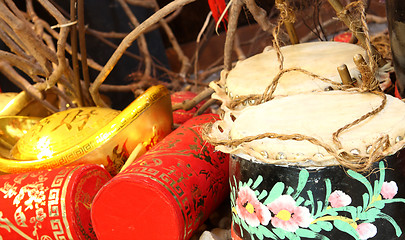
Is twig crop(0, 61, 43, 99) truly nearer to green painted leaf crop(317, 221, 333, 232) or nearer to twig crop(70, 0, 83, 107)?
twig crop(70, 0, 83, 107)

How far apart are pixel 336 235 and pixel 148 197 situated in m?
0.49

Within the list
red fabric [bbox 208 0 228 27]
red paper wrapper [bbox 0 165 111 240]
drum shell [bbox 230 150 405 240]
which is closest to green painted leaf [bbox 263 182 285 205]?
drum shell [bbox 230 150 405 240]

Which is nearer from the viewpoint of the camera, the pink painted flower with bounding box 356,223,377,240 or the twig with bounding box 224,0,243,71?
the pink painted flower with bounding box 356,223,377,240

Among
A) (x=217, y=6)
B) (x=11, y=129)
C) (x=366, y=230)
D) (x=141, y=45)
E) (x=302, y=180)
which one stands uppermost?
(x=217, y=6)

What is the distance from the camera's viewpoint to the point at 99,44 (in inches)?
121

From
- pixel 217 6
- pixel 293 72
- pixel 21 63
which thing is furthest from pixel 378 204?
pixel 21 63

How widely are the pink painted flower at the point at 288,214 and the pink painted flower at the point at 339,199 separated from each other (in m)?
0.05

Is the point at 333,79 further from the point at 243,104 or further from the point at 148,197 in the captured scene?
the point at 148,197

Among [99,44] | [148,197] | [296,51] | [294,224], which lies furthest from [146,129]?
[99,44]

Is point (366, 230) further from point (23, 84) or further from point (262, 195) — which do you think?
point (23, 84)

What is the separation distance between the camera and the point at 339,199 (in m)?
0.96

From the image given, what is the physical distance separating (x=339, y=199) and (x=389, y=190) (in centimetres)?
10

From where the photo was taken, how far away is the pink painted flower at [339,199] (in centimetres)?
96

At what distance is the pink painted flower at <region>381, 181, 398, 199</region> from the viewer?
974 mm
